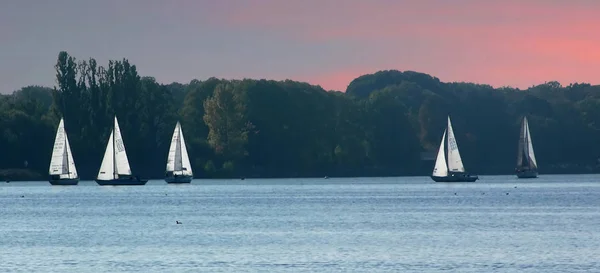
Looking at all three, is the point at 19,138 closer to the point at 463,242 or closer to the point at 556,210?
the point at 556,210

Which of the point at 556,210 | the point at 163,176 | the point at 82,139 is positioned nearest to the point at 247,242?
the point at 556,210

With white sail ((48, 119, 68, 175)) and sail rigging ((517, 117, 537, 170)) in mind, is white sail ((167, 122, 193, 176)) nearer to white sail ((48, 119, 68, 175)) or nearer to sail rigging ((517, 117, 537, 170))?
white sail ((48, 119, 68, 175))

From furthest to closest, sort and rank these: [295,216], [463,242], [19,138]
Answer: [19,138] → [295,216] → [463,242]

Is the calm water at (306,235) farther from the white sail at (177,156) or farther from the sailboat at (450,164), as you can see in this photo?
the white sail at (177,156)

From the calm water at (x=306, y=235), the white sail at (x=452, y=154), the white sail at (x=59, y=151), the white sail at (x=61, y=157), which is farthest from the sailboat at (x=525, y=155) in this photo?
the white sail at (x=59, y=151)

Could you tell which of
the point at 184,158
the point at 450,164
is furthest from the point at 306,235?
the point at 184,158

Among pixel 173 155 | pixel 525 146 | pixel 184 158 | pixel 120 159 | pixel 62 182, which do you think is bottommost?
pixel 62 182

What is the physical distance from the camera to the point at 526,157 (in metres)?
176

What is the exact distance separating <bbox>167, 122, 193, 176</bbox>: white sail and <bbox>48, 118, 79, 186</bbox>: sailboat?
13083mm

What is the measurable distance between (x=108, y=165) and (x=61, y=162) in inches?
203

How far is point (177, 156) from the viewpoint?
15700 cm

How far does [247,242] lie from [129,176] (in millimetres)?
85082

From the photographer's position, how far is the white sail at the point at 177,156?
15688 cm

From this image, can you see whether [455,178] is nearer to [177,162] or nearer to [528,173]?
[528,173]
